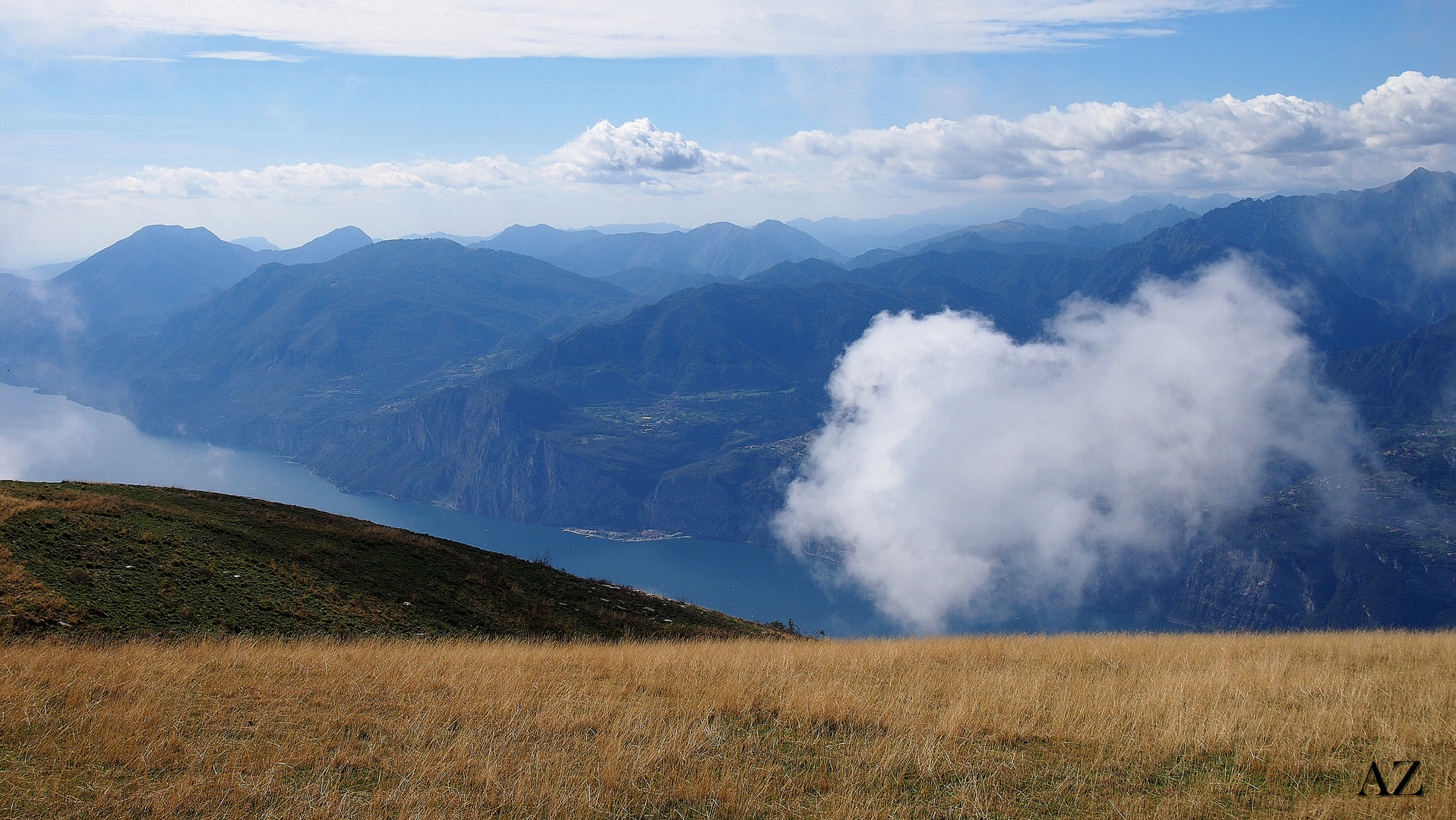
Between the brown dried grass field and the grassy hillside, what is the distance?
3.72 metres

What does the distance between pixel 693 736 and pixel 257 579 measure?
53.8 feet

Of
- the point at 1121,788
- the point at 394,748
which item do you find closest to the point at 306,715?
the point at 394,748

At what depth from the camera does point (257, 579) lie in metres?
20.3

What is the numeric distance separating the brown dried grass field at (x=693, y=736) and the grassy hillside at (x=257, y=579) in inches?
146

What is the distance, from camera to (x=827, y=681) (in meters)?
12.2

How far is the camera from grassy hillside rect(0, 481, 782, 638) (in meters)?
16.3

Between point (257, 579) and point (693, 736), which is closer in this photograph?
Result: point (693, 736)

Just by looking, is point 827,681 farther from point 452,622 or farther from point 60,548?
point 60,548

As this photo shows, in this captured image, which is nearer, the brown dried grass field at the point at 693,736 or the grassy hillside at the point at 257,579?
the brown dried grass field at the point at 693,736

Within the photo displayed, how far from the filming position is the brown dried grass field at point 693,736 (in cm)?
745

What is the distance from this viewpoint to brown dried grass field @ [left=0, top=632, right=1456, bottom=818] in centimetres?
745

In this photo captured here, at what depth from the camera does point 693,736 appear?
9273mm

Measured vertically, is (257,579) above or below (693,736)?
below

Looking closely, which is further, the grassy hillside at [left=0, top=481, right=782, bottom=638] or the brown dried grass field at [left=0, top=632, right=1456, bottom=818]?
the grassy hillside at [left=0, top=481, right=782, bottom=638]
